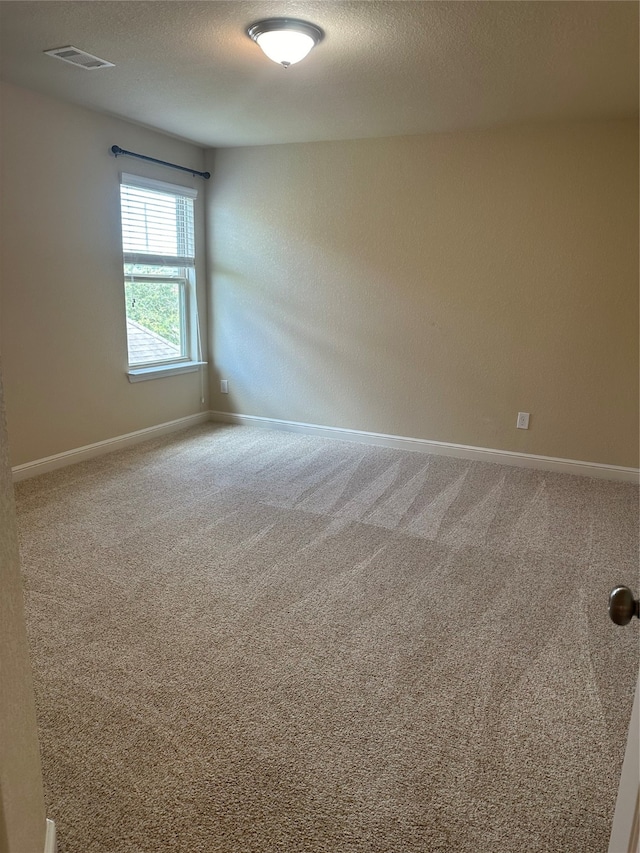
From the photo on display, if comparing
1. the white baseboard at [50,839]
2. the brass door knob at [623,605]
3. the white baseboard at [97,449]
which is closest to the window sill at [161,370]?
the white baseboard at [97,449]

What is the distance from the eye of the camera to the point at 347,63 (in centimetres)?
281

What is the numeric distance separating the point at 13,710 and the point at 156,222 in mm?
4121

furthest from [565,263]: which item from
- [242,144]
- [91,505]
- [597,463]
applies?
[91,505]

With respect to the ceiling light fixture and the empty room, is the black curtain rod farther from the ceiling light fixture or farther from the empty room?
the ceiling light fixture

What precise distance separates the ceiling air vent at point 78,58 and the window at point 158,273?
1212mm

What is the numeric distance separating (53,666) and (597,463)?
356cm

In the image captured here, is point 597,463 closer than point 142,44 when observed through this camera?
No

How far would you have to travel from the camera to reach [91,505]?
340cm

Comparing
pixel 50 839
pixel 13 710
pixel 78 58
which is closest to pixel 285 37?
pixel 78 58

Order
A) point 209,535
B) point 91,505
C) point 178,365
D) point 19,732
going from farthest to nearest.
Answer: point 178,365
point 91,505
point 209,535
point 19,732

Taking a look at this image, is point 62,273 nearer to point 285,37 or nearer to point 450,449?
point 285,37

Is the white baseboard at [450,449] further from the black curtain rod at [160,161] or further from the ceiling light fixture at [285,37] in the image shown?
the ceiling light fixture at [285,37]

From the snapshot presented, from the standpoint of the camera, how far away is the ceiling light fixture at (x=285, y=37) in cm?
241

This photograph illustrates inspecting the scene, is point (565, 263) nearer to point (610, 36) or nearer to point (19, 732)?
point (610, 36)
